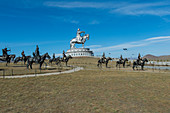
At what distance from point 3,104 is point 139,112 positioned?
8.28 meters

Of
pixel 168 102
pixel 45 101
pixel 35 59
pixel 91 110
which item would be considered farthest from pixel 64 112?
pixel 35 59

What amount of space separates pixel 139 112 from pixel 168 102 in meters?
3.23

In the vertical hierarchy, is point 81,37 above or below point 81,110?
above

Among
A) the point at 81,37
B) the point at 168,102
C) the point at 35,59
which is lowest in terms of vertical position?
the point at 168,102

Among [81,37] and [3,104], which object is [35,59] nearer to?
[3,104]

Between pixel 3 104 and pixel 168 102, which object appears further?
pixel 168 102

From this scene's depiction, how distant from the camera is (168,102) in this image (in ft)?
29.7

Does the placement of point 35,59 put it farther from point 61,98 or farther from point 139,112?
point 139,112

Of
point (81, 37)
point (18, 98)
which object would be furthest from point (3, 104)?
point (81, 37)

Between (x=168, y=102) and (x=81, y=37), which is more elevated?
(x=81, y=37)

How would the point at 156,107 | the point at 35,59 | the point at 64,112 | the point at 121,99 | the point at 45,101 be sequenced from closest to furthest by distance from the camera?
the point at 64,112, the point at 156,107, the point at 45,101, the point at 121,99, the point at 35,59

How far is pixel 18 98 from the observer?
368 inches

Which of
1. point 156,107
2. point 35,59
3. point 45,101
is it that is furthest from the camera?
point 35,59

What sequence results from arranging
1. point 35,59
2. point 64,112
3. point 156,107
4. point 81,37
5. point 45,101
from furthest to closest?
point 81,37
point 35,59
point 45,101
point 156,107
point 64,112
